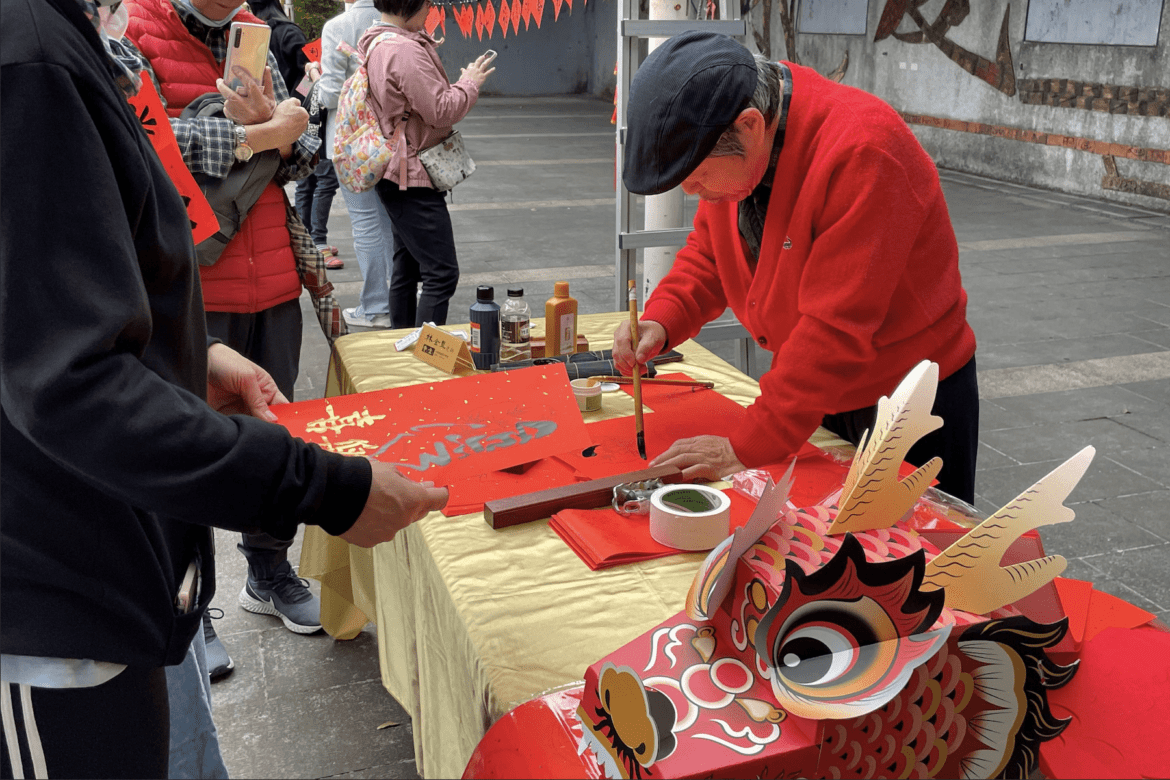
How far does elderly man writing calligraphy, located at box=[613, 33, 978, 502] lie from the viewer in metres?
1.42

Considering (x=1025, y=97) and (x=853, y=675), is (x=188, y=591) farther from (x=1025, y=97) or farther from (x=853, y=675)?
(x=1025, y=97)

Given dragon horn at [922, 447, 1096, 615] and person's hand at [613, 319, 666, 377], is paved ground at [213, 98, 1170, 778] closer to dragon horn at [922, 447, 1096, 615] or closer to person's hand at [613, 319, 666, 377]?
person's hand at [613, 319, 666, 377]

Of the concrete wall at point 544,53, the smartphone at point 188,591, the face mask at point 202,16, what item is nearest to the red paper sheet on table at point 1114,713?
the smartphone at point 188,591

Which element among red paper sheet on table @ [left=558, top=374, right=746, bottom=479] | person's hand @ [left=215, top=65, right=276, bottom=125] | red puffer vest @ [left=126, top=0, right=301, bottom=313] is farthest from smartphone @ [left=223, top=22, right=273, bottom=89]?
red paper sheet on table @ [left=558, top=374, right=746, bottom=479]

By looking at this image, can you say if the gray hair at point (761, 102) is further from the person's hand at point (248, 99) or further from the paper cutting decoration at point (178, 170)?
the person's hand at point (248, 99)

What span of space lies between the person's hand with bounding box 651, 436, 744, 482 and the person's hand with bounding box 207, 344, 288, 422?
26.3 inches

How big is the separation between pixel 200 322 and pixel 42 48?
35 cm

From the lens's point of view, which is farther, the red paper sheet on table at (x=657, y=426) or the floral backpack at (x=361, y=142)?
the floral backpack at (x=361, y=142)

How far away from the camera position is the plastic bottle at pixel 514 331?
217 centimetres

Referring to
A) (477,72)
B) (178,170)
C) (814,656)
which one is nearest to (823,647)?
(814,656)

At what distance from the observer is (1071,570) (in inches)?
109

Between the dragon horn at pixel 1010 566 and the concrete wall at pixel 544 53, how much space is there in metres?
18.8

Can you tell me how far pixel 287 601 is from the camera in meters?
2.54

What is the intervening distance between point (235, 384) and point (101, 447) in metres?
0.68
